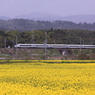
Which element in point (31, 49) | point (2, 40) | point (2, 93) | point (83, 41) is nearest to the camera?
point (2, 93)

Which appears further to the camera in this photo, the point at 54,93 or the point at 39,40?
the point at 39,40

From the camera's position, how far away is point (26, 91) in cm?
1291

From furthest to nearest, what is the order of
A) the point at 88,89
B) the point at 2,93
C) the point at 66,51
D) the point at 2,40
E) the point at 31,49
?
the point at 2,40 < the point at 31,49 < the point at 66,51 < the point at 88,89 < the point at 2,93

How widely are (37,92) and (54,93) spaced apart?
2.40 ft

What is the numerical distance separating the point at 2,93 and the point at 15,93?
0.52 metres

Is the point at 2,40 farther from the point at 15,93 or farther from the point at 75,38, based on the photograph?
the point at 15,93

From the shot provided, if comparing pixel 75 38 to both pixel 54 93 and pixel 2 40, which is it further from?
pixel 54 93

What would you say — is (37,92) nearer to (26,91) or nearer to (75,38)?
(26,91)

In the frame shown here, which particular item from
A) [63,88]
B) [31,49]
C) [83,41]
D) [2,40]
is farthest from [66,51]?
[63,88]

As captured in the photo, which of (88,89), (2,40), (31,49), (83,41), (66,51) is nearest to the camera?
(88,89)

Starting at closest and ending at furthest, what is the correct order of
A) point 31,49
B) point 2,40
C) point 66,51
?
point 66,51, point 31,49, point 2,40

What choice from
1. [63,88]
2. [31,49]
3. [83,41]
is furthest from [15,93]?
[83,41]

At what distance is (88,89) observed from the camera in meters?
13.6

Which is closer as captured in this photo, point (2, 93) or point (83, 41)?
point (2, 93)
